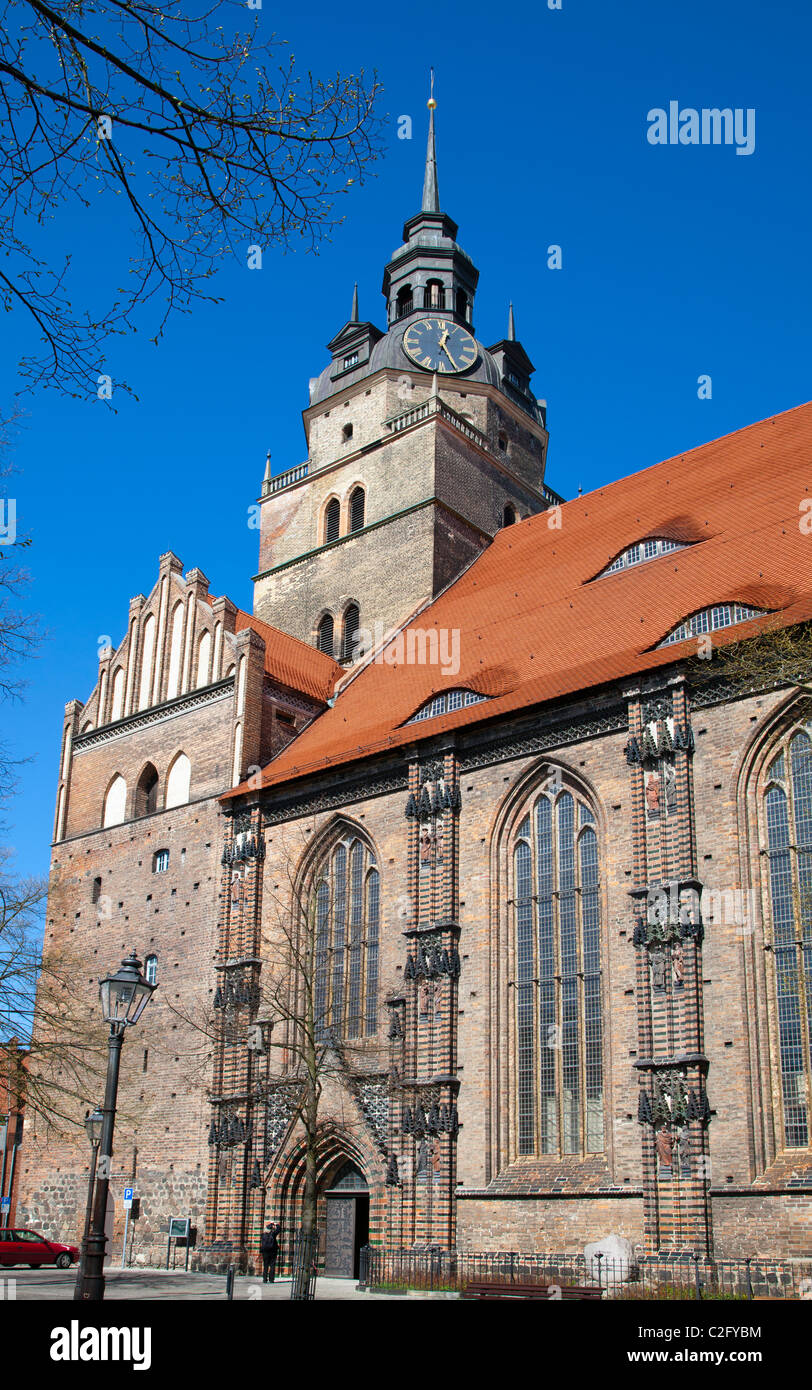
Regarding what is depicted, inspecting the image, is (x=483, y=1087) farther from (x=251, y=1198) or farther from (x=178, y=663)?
(x=178, y=663)

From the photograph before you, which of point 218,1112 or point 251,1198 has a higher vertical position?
point 218,1112

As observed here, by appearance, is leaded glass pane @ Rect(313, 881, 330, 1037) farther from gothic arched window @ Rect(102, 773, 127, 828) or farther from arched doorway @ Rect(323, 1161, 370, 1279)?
gothic arched window @ Rect(102, 773, 127, 828)

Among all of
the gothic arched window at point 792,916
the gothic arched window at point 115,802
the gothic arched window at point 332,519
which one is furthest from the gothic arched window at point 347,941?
the gothic arched window at point 332,519

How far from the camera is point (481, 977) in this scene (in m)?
22.2

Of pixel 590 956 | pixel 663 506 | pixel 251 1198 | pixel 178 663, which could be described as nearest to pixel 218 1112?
pixel 251 1198

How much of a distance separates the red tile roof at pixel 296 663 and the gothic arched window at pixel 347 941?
5.92m

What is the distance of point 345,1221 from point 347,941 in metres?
5.13

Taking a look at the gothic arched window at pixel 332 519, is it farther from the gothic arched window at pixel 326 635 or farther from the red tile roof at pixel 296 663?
the red tile roof at pixel 296 663

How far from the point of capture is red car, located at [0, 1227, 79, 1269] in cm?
2603

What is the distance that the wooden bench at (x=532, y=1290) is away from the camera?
17281 millimetres

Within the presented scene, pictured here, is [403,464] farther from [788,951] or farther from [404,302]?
[788,951]

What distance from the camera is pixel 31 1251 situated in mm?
26281

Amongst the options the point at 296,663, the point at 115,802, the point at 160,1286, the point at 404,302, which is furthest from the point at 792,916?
the point at 404,302
